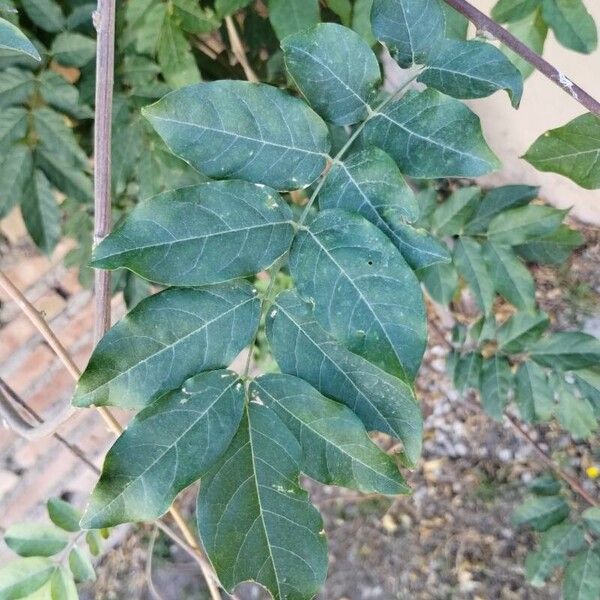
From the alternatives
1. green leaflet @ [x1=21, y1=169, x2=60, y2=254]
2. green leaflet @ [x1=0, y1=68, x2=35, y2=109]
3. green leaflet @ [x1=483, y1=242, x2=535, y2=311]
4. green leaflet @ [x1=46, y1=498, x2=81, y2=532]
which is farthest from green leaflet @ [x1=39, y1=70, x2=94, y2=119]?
green leaflet @ [x1=483, y1=242, x2=535, y2=311]

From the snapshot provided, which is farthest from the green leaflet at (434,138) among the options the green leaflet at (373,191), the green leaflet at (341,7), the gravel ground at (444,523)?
the gravel ground at (444,523)

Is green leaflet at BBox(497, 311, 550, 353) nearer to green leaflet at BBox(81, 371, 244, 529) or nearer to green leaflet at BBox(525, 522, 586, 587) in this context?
green leaflet at BBox(525, 522, 586, 587)

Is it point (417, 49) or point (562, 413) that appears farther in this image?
point (562, 413)

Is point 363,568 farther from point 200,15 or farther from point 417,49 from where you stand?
point 417,49

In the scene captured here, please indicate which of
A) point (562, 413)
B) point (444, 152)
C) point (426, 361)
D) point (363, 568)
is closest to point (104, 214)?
point (444, 152)

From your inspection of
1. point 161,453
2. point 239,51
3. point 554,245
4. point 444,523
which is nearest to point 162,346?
point 161,453

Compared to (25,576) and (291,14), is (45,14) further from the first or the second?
(25,576)
